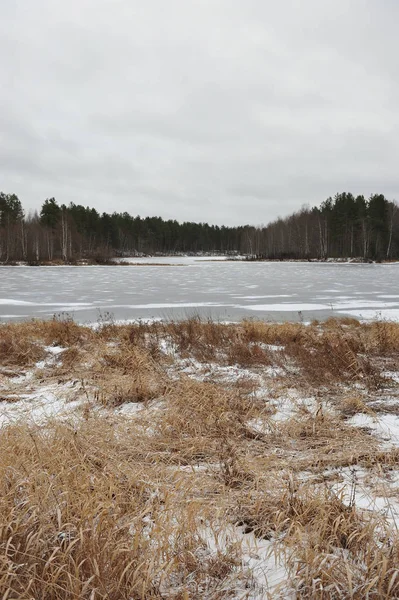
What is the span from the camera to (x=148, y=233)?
10238cm

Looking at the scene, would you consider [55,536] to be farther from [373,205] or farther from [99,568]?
[373,205]

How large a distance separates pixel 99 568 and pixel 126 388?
3300 mm

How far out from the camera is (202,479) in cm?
293

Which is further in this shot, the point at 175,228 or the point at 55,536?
the point at 175,228

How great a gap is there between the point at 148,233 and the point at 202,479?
101913 mm

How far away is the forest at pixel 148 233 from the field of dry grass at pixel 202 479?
4917cm

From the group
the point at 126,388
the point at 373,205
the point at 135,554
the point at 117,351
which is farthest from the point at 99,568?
the point at 373,205

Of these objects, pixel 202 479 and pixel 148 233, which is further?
pixel 148 233

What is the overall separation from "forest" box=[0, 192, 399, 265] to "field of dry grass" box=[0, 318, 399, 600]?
49.2 meters

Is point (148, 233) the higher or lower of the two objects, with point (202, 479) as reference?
higher

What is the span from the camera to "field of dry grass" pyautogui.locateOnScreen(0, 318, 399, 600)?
1.93 m

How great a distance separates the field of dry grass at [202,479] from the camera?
6.33 feet

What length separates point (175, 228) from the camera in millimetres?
116812

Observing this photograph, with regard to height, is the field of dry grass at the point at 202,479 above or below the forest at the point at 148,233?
below
